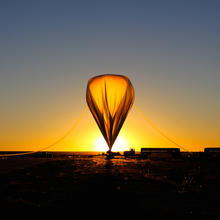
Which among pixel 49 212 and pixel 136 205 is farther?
pixel 136 205

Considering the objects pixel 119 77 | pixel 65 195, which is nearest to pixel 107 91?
pixel 119 77

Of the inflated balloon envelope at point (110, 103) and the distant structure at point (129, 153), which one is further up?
the inflated balloon envelope at point (110, 103)

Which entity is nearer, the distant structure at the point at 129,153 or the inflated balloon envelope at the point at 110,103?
the inflated balloon envelope at the point at 110,103

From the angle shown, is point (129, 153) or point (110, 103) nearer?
point (110, 103)

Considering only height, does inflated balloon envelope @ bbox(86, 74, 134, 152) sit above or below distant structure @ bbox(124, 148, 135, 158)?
above

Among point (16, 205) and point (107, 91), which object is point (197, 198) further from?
point (107, 91)

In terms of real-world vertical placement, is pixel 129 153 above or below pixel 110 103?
below

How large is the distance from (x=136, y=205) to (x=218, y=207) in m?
3.60

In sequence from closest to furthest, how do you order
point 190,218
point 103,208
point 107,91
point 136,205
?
point 190,218, point 103,208, point 136,205, point 107,91

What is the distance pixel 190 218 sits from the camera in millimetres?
11586

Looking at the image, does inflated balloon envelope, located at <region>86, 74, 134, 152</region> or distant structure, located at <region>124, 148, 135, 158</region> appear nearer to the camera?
inflated balloon envelope, located at <region>86, 74, 134, 152</region>

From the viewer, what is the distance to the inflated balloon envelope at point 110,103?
60.4m

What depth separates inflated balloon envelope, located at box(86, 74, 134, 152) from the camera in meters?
60.4

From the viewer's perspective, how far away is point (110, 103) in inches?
2391
